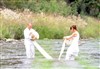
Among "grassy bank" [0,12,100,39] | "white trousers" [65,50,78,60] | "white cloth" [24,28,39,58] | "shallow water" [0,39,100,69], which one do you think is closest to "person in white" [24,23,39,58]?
"white cloth" [24,28,39,58]

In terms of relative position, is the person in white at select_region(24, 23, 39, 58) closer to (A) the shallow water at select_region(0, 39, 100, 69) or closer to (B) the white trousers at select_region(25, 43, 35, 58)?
(B) the white trousers at select_region(25, 43, 35, 58)

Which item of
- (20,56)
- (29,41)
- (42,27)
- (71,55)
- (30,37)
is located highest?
(30,37)

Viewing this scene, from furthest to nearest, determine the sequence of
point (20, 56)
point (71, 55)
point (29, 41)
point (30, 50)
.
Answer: point (20, 56) → point (30, 50) → point (29, 41) → point (71, 55)

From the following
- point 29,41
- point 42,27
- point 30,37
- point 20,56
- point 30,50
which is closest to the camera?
point 30,37

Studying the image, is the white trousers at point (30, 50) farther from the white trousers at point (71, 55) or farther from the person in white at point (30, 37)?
the white trousers at point (71, 55)

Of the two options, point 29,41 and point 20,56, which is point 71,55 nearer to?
point 29,41

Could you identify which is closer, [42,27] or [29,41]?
[29,41]

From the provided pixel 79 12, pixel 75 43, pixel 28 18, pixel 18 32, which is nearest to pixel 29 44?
Answer: pixel 75 43

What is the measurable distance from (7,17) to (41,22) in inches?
94.0

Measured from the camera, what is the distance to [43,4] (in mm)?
40531


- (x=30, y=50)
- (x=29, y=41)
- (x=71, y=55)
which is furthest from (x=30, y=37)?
(x=71, y=55)

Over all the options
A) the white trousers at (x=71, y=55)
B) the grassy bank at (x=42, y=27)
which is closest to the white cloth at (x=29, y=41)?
the white trousers at (x=71, y=55)

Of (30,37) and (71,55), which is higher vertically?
(30,37)

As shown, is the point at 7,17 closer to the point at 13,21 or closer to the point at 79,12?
the point at 13,21
